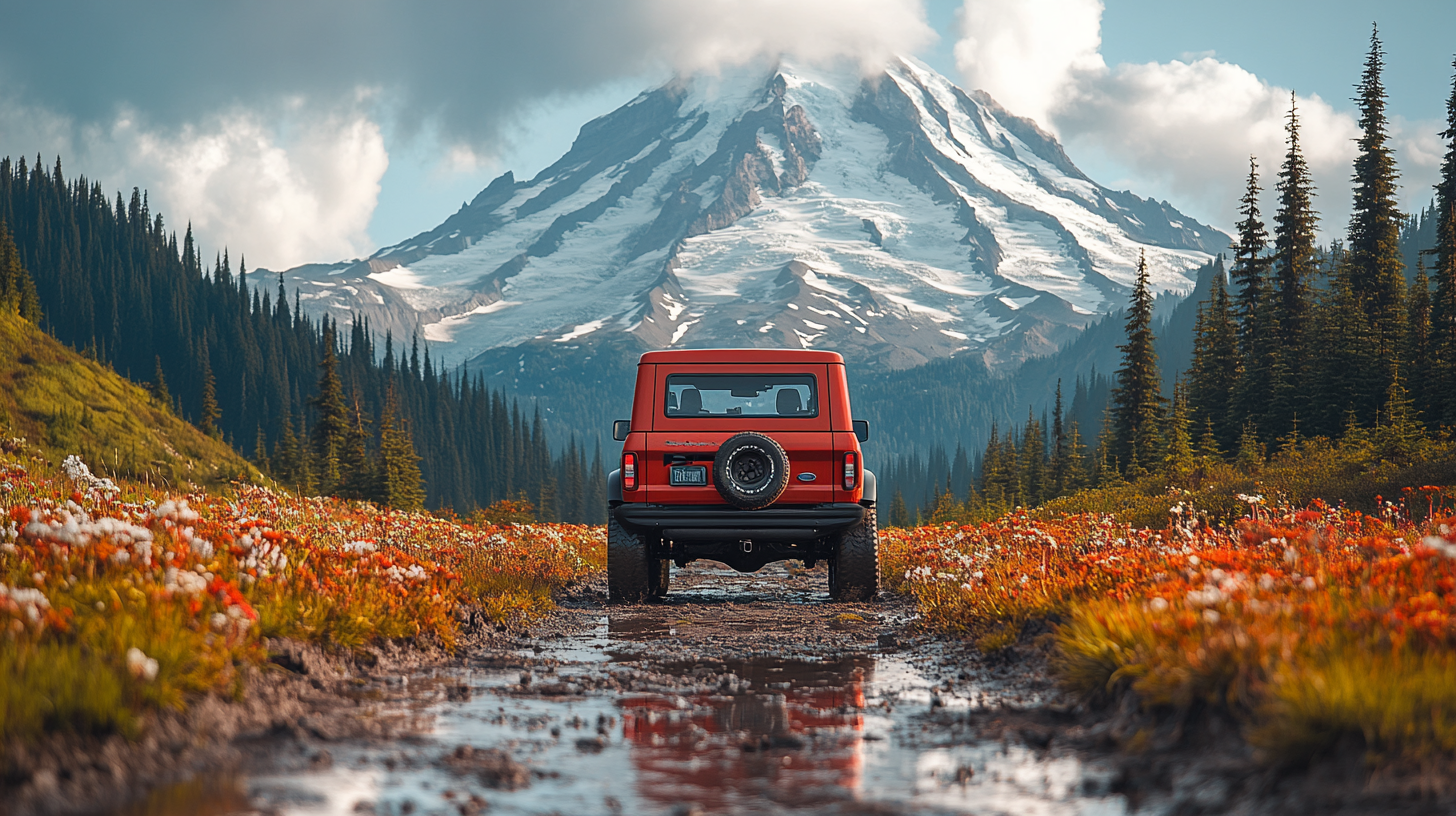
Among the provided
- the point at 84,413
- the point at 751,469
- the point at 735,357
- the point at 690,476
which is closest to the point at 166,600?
the point at 690,476

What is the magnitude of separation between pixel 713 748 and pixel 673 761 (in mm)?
340

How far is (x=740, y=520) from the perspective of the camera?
11195 mm

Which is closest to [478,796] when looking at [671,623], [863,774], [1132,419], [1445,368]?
[863,774]

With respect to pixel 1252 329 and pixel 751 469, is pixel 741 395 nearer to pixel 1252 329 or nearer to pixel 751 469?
pixel 751 469

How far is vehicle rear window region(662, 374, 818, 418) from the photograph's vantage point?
12.2 meters

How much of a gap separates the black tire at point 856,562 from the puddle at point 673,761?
488 centimetres

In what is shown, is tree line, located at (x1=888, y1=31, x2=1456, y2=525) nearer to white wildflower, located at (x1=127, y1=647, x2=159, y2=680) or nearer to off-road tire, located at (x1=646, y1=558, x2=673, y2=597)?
off-road tire, located at (x1=646, y1=558, x2=673, y2=597)

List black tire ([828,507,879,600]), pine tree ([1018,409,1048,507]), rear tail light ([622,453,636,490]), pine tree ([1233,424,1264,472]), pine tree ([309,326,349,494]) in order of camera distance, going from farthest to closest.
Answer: pine tree ([1018,409,1048,507])
pine tree ([309,326,349,494])
pine tree ([1233,424,1264,472])
black tire ([828,507,879,600])
rear tail light ([622,453,636,490])

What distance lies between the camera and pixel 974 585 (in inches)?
384

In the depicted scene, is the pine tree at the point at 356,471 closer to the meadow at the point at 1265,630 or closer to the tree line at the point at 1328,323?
the tree line at the point at 1328,323

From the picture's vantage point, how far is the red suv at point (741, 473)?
441 inches

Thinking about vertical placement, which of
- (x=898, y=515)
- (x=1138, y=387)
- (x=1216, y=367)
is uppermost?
(x=1216, y=367)

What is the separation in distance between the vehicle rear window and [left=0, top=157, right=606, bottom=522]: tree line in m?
122

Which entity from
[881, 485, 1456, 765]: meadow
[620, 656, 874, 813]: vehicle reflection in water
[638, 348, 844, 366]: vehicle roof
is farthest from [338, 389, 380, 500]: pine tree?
[620, 656, 874, 813]: vehicle reflection in water
